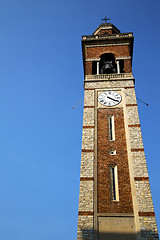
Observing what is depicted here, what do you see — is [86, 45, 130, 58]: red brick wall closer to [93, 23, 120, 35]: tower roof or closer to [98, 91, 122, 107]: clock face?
[93, 23, 120, 35]: tower roof

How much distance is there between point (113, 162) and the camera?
19203mm

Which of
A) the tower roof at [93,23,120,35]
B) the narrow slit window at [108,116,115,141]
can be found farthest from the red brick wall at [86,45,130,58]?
the narrow slit window at [108,116,115,141]

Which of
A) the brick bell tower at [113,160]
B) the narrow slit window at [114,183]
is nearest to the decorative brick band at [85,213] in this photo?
the brick bell tower at [113,160]

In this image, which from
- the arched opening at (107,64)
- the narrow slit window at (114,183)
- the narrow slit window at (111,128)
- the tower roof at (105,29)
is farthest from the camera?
the tower roof at (105,29)

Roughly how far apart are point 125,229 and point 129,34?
21172 millimetres

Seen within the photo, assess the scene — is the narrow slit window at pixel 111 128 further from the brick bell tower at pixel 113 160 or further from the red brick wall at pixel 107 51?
the red brick wall at pixel 107 51

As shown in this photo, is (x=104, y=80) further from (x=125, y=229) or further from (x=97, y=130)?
(x=125, y=229)

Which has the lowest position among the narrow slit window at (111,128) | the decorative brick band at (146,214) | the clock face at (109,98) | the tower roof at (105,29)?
the decorative brick band at (146,214)

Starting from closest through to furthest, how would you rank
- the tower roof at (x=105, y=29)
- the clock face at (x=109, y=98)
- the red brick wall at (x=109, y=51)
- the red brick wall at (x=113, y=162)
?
the red brick wall at (x=113, y=162)
the clock face at (x=109, y=98)
the red brick wall at (x=109, y=51)
the tower roof at (x=105, y=29)

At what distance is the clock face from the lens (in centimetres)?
2320

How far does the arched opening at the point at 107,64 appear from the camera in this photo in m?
27.1

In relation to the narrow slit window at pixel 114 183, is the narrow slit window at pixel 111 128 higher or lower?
higher

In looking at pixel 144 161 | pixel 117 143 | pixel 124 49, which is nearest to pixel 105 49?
pixel 124 49

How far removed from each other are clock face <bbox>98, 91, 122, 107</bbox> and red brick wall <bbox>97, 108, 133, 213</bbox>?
0.85 m
